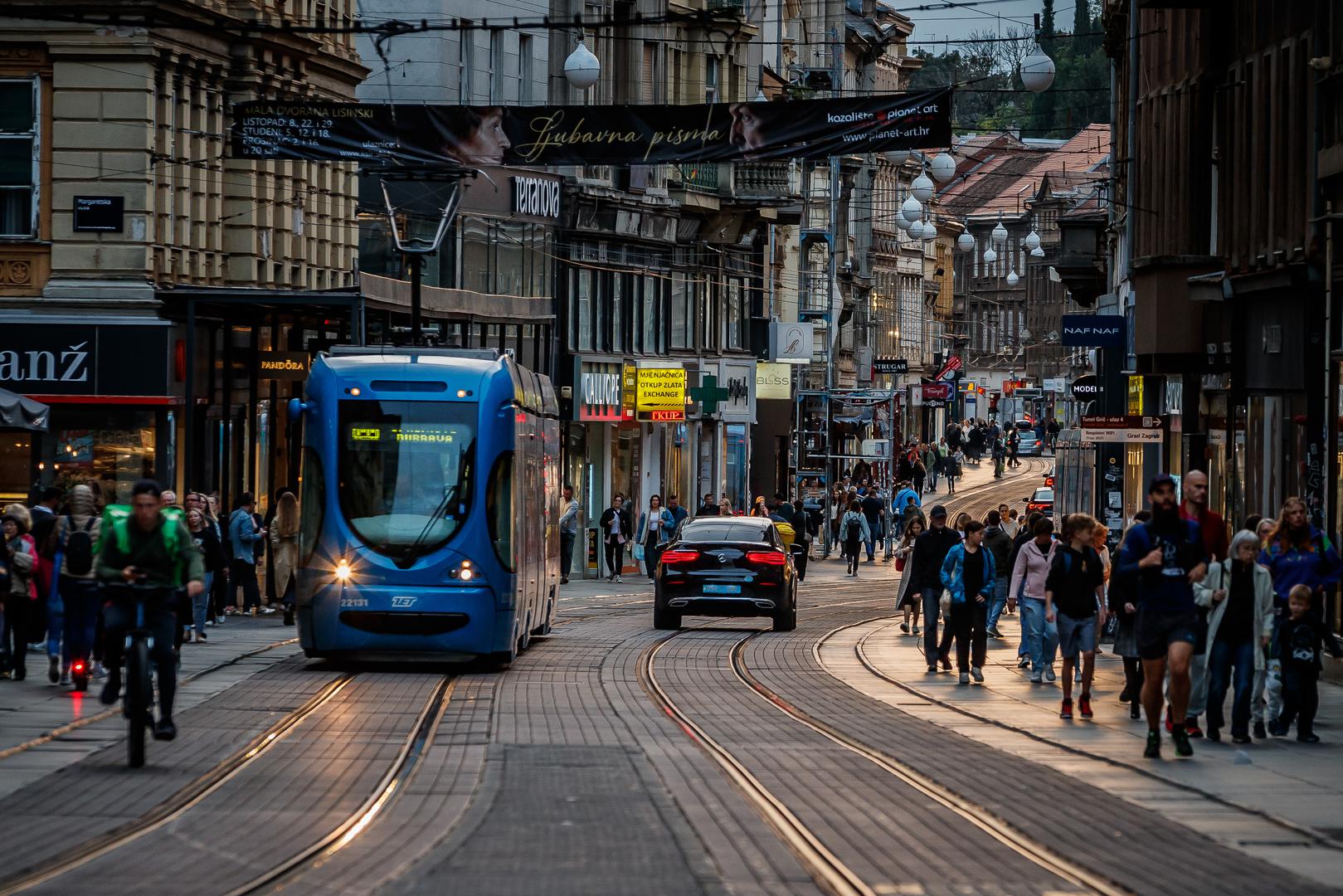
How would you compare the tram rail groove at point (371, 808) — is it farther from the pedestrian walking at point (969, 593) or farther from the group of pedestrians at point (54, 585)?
the pedestrian walking at point (969, 593)

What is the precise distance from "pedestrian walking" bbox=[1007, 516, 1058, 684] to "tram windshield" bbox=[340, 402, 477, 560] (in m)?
6.06

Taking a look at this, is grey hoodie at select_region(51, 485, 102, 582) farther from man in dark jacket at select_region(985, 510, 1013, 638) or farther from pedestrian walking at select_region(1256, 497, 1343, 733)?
man in dark jacket at select_region(985, 510, 1013, 638)

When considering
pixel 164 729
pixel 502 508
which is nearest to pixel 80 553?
pixel 502 508

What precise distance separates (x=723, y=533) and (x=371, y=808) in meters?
20.6

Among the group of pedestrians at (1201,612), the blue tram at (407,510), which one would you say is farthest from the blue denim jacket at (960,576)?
the blue tram at (407,510)

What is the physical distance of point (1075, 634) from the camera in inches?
887

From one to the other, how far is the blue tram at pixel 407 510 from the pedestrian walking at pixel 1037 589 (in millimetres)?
5455

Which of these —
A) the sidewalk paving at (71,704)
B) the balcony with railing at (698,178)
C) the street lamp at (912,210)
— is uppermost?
the balcony with railing at (698,178)

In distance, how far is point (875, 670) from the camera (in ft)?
90.9

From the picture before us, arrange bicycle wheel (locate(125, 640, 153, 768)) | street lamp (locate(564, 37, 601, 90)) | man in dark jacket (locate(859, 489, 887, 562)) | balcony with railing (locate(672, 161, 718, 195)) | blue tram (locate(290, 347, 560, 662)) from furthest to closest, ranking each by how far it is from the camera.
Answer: balcony with railing (locate(672, 161, 718, 195)), man in dark jacket (locate(859, 489, 887, 562)), street lamp (locate(564, 37, 601, 90)), blue tram (locate(290, 347, 560, 662)), bicycle wheel (locate(125, 640, 153, 768))

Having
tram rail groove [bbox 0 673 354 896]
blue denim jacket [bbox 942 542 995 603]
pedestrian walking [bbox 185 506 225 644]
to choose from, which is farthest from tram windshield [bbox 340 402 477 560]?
blue denim jacket [bbox 942 542 995 603]

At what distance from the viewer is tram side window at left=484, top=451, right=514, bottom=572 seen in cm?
2433

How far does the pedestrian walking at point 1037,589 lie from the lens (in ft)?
85.5

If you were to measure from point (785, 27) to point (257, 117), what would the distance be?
52483mm
